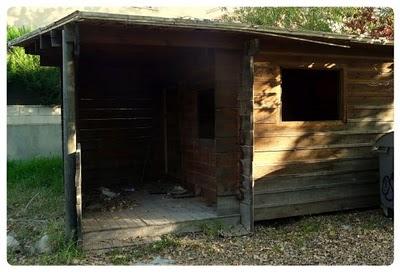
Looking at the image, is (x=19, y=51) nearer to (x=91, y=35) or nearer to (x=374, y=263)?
(x=91, y=35)

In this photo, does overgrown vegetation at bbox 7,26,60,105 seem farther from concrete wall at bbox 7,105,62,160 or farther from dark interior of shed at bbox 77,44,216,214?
dark interior of shed at bbox 77,44,216,214

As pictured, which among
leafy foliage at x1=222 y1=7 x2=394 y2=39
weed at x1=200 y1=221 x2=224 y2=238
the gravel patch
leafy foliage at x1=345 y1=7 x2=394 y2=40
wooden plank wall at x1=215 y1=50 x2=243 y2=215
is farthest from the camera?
leafy foliage at x1=222 y1=7 x2=394 y2=39

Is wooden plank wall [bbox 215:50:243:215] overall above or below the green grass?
above

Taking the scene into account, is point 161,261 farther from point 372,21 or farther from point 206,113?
point 372,21

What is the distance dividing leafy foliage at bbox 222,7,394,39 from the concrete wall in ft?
23.0

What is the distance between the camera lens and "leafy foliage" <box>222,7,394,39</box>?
43.9ft

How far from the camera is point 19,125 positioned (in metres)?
13.6

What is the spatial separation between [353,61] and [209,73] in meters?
2.43

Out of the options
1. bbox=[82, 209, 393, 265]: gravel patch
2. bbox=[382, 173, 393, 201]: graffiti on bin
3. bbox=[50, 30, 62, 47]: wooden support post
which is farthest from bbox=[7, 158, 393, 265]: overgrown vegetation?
bbox=[50, 30, 62, 47]: wooden support post

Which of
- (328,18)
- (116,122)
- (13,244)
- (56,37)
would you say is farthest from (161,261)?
(328,18)

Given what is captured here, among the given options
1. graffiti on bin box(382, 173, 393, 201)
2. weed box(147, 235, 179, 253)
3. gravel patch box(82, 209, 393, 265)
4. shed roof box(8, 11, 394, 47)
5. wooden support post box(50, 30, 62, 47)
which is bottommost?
gravel patch box(82, 209, 393, 265)

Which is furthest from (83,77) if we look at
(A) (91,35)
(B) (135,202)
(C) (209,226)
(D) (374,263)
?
(D) (374,263)

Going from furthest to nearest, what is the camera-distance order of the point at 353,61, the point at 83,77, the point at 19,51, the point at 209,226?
the point at 19,51 → the point at 83,77 → the point at 353,61 → the point at 209,226

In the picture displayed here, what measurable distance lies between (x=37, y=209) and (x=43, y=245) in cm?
238
